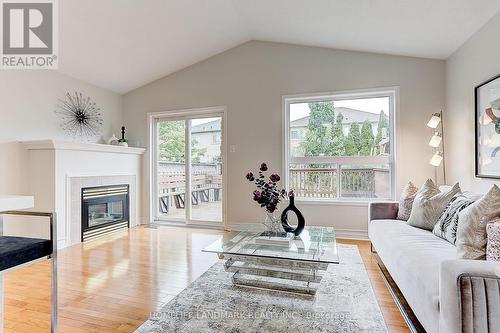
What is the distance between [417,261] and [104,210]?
4.15 meters

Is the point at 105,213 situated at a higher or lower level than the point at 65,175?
lower

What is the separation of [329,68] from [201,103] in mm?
2082

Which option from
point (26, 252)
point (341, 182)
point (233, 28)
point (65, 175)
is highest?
point (233, 28)

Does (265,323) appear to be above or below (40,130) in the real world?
below

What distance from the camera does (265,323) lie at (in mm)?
1805

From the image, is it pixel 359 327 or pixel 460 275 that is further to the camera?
pixel 359 327

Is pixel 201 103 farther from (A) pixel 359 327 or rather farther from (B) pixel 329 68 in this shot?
(A) pixel 359 327

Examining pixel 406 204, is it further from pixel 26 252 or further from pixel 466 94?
pixel 26 252

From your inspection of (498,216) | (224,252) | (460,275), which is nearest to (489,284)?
(460,275)

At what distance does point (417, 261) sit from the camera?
1723 millimetres

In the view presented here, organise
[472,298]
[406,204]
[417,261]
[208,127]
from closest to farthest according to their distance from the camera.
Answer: [472,298], [417,261], [406,204], [208,127]

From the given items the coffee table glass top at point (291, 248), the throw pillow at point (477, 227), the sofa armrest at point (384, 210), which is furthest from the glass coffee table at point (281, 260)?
the sofa armrest at point (384, 210)

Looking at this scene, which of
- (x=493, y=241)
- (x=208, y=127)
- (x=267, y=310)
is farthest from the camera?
(x=208, y=127)

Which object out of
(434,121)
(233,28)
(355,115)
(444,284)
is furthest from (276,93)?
(444,284)
